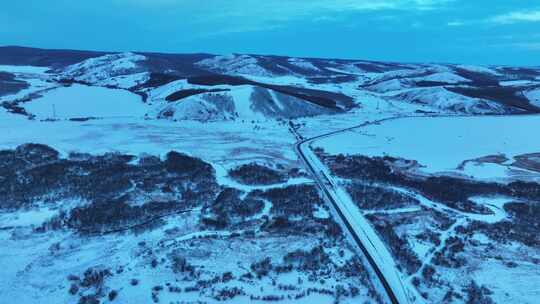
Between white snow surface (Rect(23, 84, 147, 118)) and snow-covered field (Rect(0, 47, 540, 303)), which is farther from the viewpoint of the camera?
white snow surface (Rect(23, 84, 147, 118))

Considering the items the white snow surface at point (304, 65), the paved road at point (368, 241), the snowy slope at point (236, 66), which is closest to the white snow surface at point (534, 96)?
the paved road at point (368, 241)

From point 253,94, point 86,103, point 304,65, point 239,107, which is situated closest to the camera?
point 239,107

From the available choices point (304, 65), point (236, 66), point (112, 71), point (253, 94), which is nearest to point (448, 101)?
point (253, 94)

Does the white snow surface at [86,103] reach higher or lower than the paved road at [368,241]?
higher

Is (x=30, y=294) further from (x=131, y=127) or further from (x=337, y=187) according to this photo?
(x=131, y=127)

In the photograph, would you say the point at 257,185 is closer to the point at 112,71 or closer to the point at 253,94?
the point at 253,94

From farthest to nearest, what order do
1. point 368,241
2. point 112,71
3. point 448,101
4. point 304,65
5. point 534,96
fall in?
1. point 304,65
2. point 112,71
3. point 534,96
4. point 448,101
5. point 368,241

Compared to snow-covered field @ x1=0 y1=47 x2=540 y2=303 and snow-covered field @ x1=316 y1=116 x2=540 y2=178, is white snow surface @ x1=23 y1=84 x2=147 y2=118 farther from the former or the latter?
snow-covered field @ x1=316 y1=116 x2=540 y2=178

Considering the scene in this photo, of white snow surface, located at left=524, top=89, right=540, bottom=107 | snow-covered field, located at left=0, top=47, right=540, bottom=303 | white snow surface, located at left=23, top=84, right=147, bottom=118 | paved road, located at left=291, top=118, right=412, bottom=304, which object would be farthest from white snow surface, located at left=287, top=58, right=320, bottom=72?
paved road, located at left=291, top=118, right=412, bottom=304

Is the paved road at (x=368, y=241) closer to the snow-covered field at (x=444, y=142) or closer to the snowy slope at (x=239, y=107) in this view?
the snow-covered field at (x=444, y=142)
